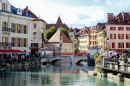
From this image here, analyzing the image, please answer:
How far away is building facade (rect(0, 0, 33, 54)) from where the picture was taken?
189 feet

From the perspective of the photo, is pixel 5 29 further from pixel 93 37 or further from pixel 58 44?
pixel 93 37

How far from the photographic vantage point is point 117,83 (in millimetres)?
29891

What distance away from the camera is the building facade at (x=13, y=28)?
5762cm

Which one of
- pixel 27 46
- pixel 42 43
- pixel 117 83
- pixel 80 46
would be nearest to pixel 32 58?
pixel 27 46

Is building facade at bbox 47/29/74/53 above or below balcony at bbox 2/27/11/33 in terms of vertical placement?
below

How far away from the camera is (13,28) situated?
201ft

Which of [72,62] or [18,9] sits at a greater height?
[18,9]

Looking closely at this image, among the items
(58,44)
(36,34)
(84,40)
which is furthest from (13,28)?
(84,40)

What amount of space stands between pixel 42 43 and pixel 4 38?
24.1m

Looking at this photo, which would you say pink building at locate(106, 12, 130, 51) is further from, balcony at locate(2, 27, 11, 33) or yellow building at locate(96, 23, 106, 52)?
balcony at locate(2, 27, 11, 33)

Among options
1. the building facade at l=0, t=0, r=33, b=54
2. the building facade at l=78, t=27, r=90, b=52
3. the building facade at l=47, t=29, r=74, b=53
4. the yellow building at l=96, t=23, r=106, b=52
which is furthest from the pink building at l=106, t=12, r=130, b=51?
the building facade at l=78, t=27, r=90, b=52

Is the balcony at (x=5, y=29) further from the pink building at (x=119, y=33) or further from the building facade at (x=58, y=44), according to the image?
the building facade at (x=58, y=44)

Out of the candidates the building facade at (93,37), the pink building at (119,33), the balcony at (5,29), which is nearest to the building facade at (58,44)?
the building facade at (93,37)

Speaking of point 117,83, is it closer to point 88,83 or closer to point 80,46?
point 88,83
